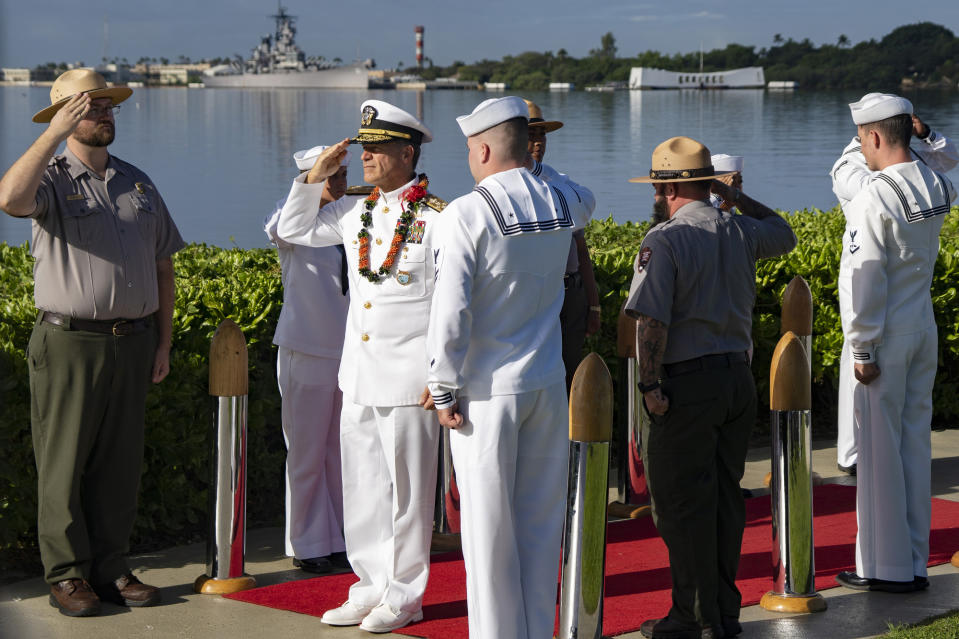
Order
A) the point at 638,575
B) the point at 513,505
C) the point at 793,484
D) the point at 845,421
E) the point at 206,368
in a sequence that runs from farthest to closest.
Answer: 1. the point at 845,421
2. the point at 206,368
3. the point at 638,575
4. the point at 793,484
5. the point at 513,505

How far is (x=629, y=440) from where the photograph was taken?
6641 mm

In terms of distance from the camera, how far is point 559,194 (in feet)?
14.0

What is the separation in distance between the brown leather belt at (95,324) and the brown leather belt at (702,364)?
7.54 feet

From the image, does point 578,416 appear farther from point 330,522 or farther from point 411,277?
point 330,522

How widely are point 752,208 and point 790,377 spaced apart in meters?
0.74

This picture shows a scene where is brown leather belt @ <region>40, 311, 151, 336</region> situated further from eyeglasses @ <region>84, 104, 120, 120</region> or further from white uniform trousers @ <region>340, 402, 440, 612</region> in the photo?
white uniform trousers @ <region>340, 402, 440, 612</region>

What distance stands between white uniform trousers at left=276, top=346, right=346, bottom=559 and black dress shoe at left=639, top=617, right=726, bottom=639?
5.82 ft

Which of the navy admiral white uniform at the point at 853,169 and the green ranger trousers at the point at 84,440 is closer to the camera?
the green ranger trousers at the point at 84,440

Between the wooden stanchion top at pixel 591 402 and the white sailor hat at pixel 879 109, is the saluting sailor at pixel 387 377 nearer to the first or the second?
the wooden stanchion top at pixel 591 402

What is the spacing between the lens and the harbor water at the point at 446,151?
98.4 feet

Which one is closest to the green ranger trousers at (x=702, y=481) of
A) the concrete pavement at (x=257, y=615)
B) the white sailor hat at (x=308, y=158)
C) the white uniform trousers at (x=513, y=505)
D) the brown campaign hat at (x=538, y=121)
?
the concrete pavement at (x=257, y=615)

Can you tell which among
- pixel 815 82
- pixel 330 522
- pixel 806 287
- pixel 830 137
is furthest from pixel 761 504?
pixel 815 82

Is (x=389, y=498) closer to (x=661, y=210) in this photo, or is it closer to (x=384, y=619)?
(x=384, y=619)

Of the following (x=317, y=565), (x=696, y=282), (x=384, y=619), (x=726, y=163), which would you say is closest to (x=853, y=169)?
(x=726, y=163)
